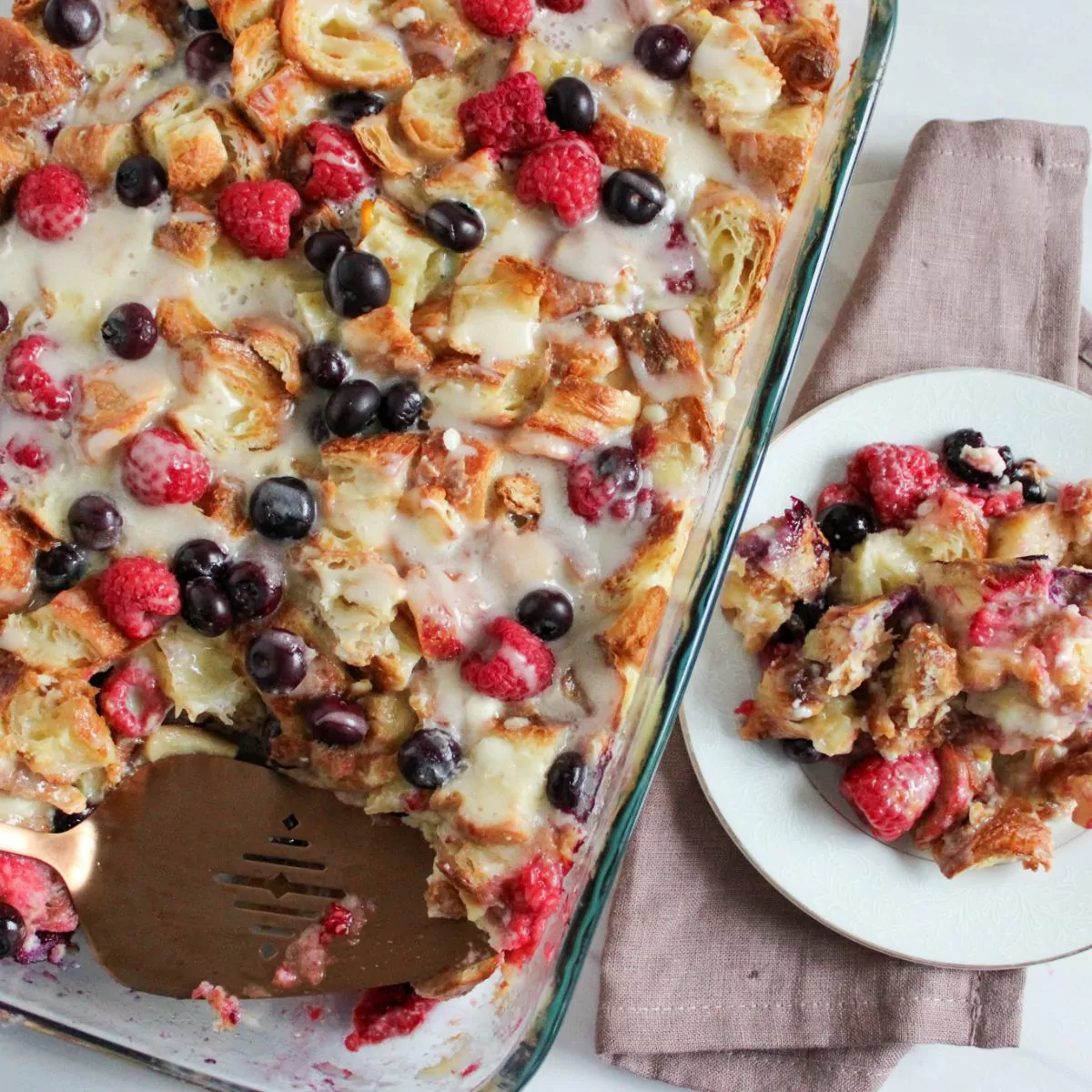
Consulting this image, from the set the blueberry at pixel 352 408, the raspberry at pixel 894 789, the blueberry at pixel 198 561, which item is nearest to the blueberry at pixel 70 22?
the blueberry at pixel 352 408

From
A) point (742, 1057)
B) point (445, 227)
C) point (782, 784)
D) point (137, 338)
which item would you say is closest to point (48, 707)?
point (137, 338)

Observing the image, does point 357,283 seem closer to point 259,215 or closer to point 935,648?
point 259,215

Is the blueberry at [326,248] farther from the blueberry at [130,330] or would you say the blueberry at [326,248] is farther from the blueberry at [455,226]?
the blueberry at [130,330]

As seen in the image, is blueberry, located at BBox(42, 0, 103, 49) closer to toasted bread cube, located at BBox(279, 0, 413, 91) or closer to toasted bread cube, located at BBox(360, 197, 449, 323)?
toasted bread cube, located at BBox(279, 0, 413, 91)

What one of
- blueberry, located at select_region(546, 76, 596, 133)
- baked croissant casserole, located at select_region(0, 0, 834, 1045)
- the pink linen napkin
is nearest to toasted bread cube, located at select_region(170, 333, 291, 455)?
baked croissant casserole, located at select_region(0, 0, 834, 1045)

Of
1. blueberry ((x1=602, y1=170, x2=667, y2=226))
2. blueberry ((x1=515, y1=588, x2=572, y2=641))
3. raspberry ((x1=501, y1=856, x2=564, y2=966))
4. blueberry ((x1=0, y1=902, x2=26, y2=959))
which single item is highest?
blueberry ((x1=602, y1=170, x2=667, y2=226))

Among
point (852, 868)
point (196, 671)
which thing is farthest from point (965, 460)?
point (196, 671)
